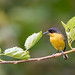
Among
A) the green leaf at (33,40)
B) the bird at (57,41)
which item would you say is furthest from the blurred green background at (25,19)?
the green leaf at (33,40)

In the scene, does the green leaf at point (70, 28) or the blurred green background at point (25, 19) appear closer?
the green leaf at point (70, 28)

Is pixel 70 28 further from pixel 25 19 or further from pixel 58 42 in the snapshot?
pixel 25 19

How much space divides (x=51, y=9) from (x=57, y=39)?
168cm

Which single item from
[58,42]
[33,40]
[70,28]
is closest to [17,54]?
[33,40]

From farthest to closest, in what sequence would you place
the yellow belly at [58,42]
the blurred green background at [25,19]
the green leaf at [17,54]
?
1. the blurred green background at [25,19]
2. the yellow belly at [58,42]
3. the green leaf at [17,54]

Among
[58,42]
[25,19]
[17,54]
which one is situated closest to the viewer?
[17,54]

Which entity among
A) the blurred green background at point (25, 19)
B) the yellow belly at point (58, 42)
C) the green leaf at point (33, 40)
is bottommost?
the green leaf at point (33, 40)

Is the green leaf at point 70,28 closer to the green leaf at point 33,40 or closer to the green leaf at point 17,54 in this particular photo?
the green leaf at point 33,40

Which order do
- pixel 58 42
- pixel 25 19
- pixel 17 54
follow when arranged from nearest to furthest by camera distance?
pixel 17 54
pixel 58 42
pixel 25 19

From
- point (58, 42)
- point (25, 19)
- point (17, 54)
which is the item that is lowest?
point (17, 54)

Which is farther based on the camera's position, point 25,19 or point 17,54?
point 25,19

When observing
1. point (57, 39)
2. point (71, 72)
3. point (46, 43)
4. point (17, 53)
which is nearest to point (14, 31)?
point (46, 43)

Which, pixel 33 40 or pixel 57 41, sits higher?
pixel 57 41

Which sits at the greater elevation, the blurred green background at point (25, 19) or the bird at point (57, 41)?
the blurred green background at point (25, 19)
